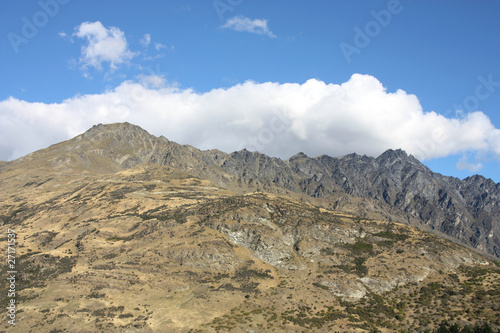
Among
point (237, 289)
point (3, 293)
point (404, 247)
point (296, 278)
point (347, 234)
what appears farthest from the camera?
point (347, 234)

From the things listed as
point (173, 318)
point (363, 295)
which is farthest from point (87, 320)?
point (363, 295)

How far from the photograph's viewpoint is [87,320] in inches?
3383

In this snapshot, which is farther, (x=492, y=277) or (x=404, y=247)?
(x=404, y=247)

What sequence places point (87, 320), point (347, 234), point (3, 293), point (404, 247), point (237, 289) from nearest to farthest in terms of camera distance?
point (87, 320), point (3, 293), point (237, 289), point (404, 247), point (347, 234)

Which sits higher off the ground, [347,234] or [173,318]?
[347,234]

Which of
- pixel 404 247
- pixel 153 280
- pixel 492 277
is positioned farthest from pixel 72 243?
pixel 492 277

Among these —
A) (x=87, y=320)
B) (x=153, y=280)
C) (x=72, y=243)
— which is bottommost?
(x=87, y=320)

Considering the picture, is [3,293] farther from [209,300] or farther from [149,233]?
[209,300]

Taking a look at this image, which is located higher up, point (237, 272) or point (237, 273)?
point (237, 272)

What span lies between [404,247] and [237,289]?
6975 cm

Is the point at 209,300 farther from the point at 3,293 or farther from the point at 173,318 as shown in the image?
the point at 3,293

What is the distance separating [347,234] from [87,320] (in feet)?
332

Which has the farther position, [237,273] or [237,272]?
[237,272]

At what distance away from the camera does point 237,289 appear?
107 meters
